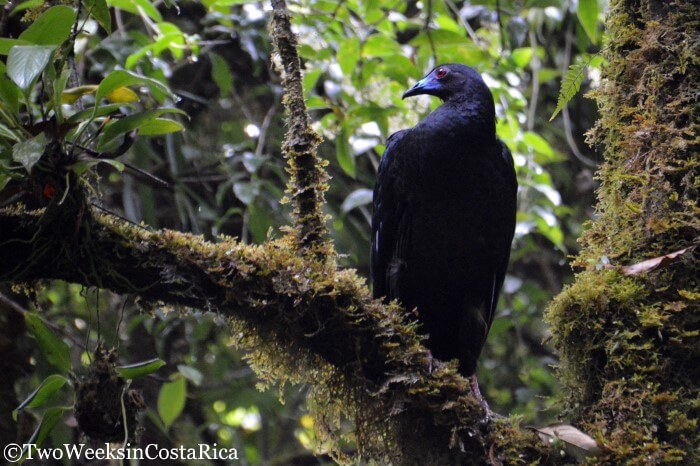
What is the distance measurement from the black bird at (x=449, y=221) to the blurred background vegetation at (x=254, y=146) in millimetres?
530

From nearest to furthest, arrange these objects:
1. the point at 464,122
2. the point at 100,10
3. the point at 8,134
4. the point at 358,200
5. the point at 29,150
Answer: the point at 29,150 → the point at 8,134 → the point at 100,10 → the point at 464,122 → the point at 358,200

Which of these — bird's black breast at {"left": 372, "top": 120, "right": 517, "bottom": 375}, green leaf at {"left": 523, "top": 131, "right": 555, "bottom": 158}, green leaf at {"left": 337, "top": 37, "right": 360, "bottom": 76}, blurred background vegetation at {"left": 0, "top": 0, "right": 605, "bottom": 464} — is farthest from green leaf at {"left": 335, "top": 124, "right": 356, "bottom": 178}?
green leaf at {"left": 523, "top": 131, "right": 555, "bottom": 158}

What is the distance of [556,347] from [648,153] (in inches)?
25.9

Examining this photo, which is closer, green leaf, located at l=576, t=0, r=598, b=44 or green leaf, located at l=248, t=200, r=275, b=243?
green leaf, located at l=576, t=0, r=598, b=44

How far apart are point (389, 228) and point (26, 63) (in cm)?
198

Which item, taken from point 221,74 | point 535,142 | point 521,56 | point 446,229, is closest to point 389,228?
point 446,229

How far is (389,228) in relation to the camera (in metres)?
3.52

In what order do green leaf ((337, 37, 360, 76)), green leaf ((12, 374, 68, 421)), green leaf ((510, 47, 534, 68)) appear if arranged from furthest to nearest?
green leaf ((510, 47, 534, 68)) < green leaf ((337, 37, 360, 76)) < green leaf ((12, 374, 68, 421))

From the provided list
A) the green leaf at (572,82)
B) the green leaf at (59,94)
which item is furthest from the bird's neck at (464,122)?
the green leaf at (59,94)

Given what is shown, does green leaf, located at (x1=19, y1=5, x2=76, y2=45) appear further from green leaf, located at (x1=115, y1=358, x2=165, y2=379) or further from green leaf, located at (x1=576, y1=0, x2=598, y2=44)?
green leaf, located at (x1=576, y1=0, x2=598, y2=44)

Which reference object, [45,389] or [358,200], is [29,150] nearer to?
[45,389]

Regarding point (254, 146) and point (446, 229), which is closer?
point (446, 229)

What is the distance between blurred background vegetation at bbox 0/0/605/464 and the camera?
4.12 metres

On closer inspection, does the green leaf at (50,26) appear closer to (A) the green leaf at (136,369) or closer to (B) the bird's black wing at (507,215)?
(A) the green leaf at (136,369)
